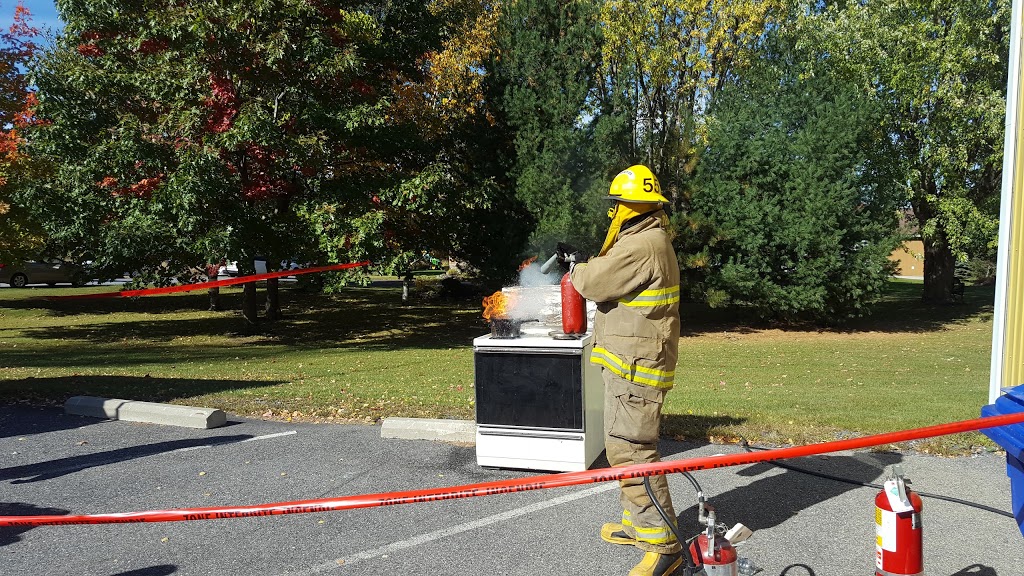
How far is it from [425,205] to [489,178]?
2.65 m

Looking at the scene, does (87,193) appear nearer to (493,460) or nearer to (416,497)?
(493,460)

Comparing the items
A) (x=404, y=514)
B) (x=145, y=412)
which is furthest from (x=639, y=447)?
(x=145, y=412)

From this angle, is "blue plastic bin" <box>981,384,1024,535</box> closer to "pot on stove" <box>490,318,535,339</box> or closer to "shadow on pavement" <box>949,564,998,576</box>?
"shadow on pavement" <box>949,564,998,576</box>

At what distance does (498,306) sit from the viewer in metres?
5.75

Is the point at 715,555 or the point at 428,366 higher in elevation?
the point at 715,555

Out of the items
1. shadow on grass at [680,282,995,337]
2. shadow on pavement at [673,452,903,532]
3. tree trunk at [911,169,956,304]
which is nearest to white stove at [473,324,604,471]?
shadow on pavement at [673,452,903,532]

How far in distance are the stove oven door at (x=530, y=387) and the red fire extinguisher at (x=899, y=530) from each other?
2.60 m

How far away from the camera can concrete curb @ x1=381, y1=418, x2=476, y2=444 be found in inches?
250

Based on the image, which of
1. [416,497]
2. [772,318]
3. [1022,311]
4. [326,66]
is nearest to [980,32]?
[772,318]

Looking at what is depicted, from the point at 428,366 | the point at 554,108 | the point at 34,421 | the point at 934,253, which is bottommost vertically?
the point at 428,366

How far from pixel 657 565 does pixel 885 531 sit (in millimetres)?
1184

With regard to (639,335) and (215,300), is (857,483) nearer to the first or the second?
(639,335)

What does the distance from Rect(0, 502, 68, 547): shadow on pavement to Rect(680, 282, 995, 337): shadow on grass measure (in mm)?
15310

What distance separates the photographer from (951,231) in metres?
20.4
